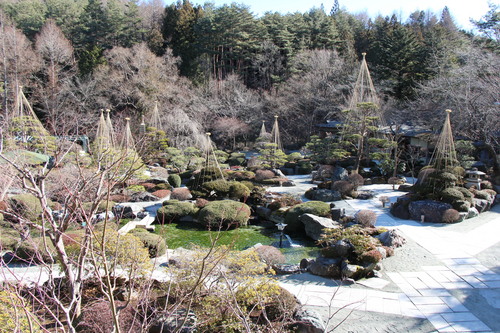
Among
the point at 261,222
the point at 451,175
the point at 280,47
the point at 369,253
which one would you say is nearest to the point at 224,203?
the point at 261,222

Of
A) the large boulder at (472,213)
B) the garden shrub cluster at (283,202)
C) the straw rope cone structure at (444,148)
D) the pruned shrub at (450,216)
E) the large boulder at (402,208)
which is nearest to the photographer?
the pruned shrub at (450,216)

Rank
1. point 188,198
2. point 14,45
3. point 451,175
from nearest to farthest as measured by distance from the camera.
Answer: point 451,175
point 188,198
point 14,45

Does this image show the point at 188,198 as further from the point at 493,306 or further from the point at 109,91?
the point at 109,91

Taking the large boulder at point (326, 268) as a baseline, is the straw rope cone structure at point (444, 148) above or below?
above

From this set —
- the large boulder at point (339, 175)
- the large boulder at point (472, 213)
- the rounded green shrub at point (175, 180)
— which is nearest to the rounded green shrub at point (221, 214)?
the rounded green shrub at point (175, 180)

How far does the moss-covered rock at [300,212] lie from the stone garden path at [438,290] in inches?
107

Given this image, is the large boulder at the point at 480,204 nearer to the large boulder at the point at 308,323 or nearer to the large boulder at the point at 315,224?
the large boulder at the point at 315,224

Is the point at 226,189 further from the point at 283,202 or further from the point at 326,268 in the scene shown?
the point at 326,268

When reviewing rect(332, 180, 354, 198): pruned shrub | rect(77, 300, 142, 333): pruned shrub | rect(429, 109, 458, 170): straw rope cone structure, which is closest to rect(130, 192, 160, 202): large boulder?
rect(332, 180, 354, 198): pruned shrub

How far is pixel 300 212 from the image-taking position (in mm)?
11953

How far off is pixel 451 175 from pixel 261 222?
21.6 feet

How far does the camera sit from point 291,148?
90.8 feet

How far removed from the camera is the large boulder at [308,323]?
5.50 metres

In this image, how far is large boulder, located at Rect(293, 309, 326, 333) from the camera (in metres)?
5.50
